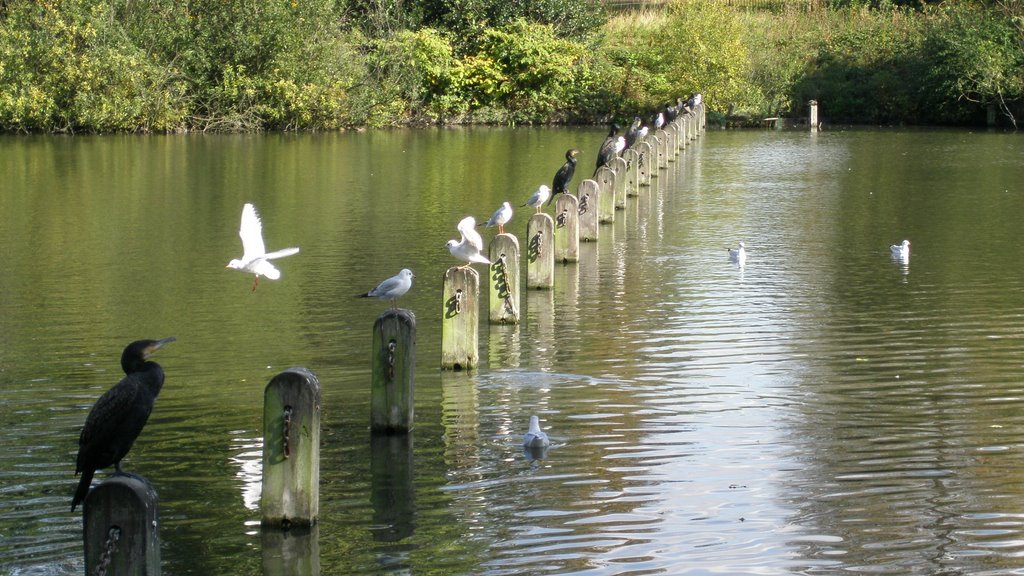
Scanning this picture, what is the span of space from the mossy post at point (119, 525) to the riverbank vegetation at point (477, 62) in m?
33.2

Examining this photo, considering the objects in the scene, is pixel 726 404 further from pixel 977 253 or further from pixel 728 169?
pixel 728 169

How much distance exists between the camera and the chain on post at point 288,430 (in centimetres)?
605

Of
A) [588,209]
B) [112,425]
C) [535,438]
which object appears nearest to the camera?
[112,425]

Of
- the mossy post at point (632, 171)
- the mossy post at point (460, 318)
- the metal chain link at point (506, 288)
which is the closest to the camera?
the mossy post at point (460, 318)

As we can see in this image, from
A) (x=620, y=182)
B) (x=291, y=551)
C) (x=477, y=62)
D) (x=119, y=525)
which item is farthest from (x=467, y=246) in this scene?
(x=477, y=62)

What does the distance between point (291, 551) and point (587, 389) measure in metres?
3.46

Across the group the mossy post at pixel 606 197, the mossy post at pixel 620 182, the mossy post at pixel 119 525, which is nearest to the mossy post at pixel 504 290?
the mossy post at pixel 119 525

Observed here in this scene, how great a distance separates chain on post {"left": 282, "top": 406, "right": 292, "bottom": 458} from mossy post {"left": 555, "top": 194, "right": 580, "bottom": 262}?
8370 mm

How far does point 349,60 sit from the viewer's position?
40562mm

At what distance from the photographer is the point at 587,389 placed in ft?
30.1

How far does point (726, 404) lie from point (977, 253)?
8260 millimetres

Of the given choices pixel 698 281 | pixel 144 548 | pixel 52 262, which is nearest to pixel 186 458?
pixel 144 548

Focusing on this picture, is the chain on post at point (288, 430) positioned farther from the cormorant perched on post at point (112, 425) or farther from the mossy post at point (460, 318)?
the mossy post at point (460, 318)

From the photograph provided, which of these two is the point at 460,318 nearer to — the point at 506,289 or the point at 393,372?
the point at 393,372
